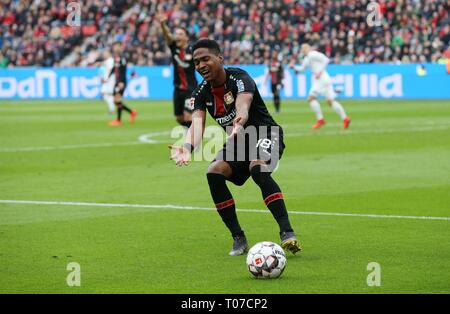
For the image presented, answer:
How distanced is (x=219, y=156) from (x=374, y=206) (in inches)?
141

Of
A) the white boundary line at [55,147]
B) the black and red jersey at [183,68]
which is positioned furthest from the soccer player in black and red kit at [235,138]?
the white boundary line at [55,147]

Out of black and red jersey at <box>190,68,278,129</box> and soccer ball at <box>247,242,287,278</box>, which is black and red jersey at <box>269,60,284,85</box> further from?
soccer ball at <box>247,242,287,278</box>

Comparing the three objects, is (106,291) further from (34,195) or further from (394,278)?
(34,195)

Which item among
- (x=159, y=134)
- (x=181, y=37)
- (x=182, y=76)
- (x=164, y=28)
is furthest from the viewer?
(x=159, y=134)

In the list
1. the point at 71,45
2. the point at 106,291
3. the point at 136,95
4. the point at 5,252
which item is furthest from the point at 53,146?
the point at 71,45

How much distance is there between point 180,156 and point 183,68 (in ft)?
42.3

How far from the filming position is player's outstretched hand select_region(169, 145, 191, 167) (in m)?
8.50

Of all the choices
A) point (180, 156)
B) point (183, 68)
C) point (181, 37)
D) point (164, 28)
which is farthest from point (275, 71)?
point (180, 156)

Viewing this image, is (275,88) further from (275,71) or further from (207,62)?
(207,62)

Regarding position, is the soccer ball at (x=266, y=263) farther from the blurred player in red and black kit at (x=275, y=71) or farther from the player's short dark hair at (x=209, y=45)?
the blurred player in red and black kit at (x=275, y=71)

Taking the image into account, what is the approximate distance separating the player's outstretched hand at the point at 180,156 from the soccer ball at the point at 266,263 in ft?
3.33

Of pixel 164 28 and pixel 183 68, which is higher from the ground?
pixel 164 28

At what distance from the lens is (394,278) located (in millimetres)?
7832

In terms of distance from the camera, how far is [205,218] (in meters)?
11.6
